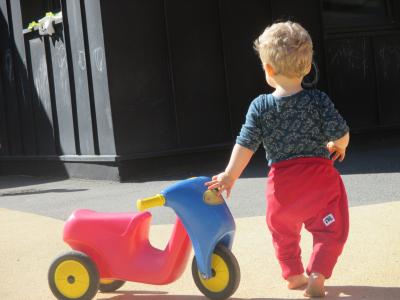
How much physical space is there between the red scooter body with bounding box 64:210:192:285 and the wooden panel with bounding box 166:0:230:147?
708 centimetres

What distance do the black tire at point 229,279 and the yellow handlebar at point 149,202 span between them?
38 centimetres

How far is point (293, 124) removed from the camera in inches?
155

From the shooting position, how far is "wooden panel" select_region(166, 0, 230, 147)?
1123cm

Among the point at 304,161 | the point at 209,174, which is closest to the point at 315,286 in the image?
the point at 304,161

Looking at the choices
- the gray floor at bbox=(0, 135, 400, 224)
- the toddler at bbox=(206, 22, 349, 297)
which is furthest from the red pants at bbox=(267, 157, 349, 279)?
the gray floor at bbox=(0, 135, 400, 224)

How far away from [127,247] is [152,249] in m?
0.15

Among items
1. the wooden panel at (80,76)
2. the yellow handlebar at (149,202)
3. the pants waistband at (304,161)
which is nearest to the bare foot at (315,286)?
the pants waistband at (304,161)

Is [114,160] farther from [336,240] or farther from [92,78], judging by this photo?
[336,240]

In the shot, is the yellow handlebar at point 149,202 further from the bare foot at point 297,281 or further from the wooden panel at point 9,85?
the wooden panel at point 9,85

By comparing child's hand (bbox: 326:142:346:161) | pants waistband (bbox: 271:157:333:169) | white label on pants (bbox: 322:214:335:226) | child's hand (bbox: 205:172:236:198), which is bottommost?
white label on pants (bbox: 322:214:335:226)

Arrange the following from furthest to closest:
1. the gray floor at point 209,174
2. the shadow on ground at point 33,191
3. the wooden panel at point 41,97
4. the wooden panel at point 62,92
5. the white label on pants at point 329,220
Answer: the wooden panel at point 41,97, the wooden panel at point 62,92, the shadow on ground at point 33,191, the gray floor at point 209,174, the white label on pants at point 329,220

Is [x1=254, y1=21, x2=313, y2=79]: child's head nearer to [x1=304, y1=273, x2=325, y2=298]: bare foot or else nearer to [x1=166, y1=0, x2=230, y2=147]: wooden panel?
[x1=304, y1=273, x2=325, y2=298]: bare foot

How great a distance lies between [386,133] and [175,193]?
30.5 ft

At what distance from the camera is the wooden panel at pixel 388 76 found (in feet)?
41.7
